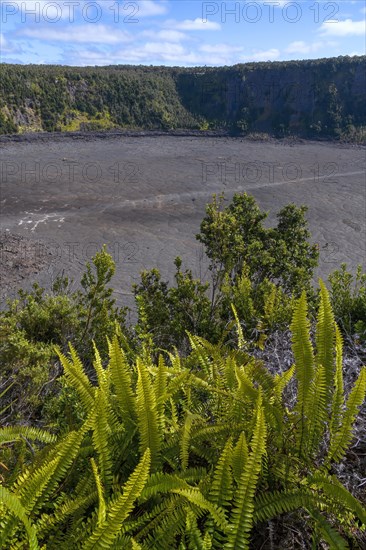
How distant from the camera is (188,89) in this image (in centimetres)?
4466

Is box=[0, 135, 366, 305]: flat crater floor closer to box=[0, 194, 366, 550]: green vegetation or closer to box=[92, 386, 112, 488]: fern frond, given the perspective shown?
box=[0, 194, 366, 550]: green vegetation

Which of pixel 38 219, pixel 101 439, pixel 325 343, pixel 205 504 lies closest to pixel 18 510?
pixel 101 439

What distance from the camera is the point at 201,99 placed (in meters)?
42.7

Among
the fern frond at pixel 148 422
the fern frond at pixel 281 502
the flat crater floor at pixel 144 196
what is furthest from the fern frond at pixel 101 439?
the flat crater floor at pixel 144 196

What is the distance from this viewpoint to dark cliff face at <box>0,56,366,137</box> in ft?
115

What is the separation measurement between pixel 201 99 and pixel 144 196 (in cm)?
2686

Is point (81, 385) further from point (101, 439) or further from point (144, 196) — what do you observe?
point (144, 196)

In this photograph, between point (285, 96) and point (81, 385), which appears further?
point (285, 96)

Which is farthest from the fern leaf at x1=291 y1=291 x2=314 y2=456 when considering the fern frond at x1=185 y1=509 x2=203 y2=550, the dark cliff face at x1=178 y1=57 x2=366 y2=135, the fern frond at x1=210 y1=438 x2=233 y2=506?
the dark cliff face at x1=178 y1=57 x2=366 y2=135

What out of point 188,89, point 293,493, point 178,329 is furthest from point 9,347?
point 188,89

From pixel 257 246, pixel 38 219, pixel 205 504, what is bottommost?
pixel 38 219

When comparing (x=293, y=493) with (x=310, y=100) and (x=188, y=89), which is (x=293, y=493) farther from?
(x=188, y=89)

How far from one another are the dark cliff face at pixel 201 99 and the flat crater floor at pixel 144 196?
6977 mm

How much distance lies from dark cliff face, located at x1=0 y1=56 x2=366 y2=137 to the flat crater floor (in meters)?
6.98
